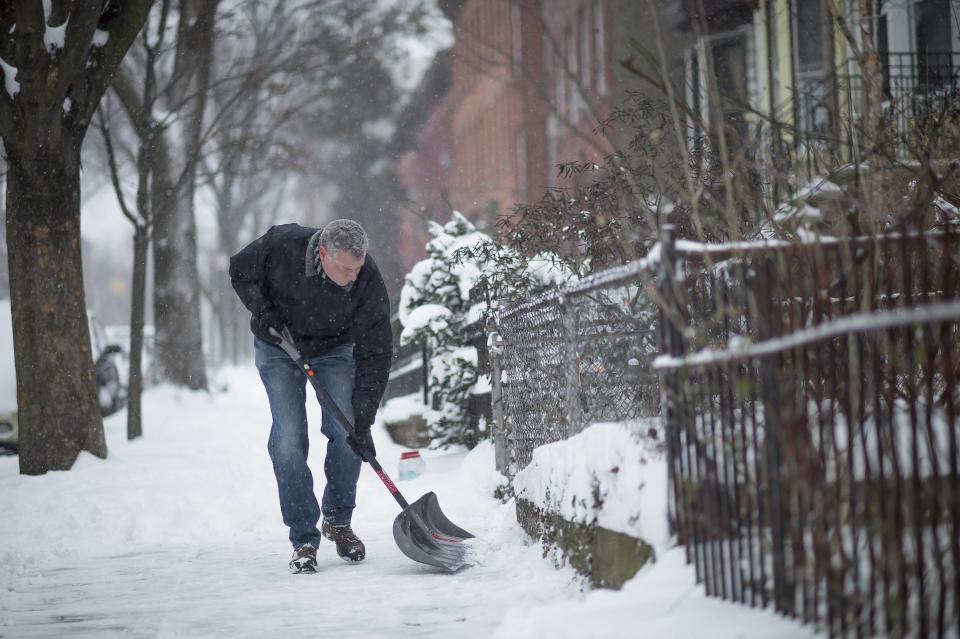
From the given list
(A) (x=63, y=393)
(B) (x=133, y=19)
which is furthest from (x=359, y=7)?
(A) (x=63, y=393)

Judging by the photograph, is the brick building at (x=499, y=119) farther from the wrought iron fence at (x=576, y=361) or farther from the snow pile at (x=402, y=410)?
the wrought iron fence at (x=576, y=361)

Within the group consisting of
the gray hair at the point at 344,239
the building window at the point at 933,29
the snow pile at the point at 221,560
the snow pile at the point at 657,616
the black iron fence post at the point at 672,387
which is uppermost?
the building window at the point at 933,29

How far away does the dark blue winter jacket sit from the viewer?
5.59 metres

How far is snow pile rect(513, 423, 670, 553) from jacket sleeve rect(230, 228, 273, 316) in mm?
1773

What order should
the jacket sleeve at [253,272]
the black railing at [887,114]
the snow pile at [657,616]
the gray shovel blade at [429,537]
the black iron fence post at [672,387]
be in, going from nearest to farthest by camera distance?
the snow pile at [657,616], the black iron fence post at [672,387], the black railing at [887,114], the gray shovel blade at [429,537], the jacket sleeve at [253,272]

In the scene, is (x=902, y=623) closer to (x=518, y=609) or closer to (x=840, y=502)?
(x=840, y=502)

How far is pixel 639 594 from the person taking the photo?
3.47 m

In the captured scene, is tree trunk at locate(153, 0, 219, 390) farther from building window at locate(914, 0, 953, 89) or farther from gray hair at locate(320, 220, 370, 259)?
gray hair at locate(320, 220, 370, 259)

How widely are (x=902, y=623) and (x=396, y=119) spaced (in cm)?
3139

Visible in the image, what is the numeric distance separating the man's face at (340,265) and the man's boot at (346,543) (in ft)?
4.40

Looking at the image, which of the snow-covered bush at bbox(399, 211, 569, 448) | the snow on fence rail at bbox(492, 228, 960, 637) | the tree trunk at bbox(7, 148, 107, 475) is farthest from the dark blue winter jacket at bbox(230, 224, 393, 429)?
the tree trunk at bbox(7, 148, 107, 475)

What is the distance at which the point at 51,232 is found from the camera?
887 cm

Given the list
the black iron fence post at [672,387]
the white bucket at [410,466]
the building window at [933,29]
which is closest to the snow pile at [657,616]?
the black iron fence post at [672,387]

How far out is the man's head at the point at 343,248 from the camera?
5285 millimetres
